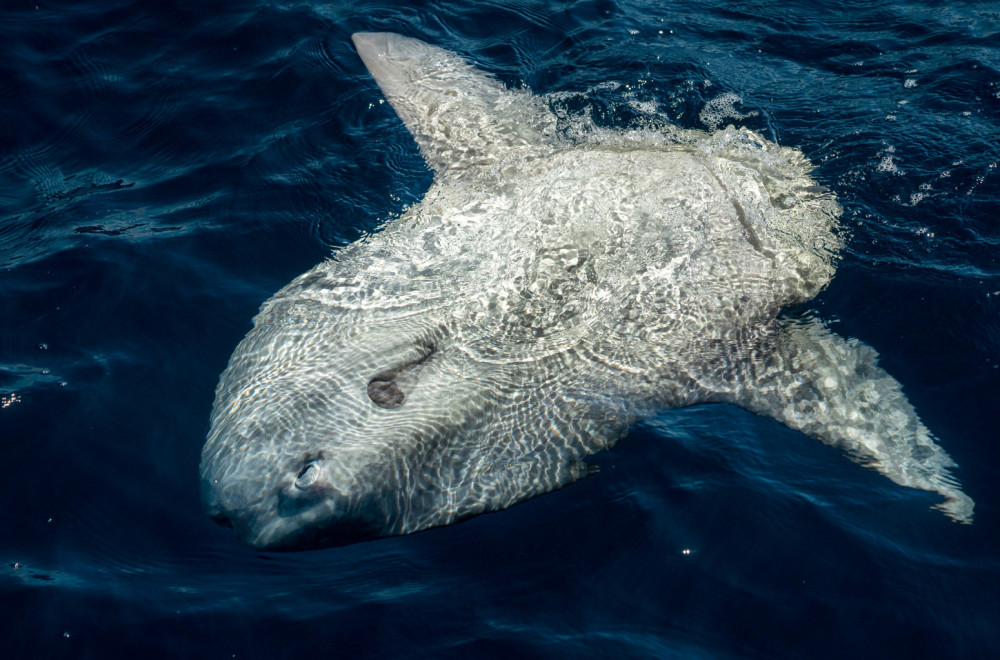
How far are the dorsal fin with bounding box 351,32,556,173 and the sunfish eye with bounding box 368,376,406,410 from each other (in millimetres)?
3062

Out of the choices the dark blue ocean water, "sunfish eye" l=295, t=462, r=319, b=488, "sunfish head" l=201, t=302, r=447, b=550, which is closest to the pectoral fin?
the dark blue ocean water

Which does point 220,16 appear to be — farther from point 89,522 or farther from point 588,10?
point 89,522

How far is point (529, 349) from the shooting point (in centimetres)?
586

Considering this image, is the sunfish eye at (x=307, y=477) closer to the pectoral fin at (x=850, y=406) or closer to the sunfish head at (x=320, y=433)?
the sunfish head at (x=320, y=433)

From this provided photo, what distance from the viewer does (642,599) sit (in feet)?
16.1

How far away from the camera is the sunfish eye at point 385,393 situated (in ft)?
17.3

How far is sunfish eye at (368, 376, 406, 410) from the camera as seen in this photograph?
526 cm

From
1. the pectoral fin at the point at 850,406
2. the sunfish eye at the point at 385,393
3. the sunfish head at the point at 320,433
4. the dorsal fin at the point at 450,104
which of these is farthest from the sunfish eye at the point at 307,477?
the dorsal fin at the point at 450,104

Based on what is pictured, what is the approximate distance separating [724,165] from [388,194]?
10.5 ft

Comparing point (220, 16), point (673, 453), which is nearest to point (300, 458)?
point (673, 453)

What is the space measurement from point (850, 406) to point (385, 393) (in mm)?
3450

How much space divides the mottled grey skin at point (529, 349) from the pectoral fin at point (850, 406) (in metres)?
0.02

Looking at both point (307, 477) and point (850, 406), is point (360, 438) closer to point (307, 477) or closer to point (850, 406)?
point (307, 477)

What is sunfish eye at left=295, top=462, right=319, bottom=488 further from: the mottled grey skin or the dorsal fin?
the dorsal fin
